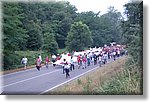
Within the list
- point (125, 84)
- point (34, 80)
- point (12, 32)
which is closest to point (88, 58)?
point (125, 84)

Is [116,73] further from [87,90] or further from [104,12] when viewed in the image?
[104,12]

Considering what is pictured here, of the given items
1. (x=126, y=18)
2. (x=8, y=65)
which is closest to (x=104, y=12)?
(x=126, y=18)

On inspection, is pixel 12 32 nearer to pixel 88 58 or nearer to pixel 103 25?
pixel 88 58

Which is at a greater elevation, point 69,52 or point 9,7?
point 9,7

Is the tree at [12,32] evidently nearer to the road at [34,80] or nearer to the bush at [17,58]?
the bush at [17,58]

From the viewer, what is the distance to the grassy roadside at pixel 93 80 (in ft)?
13.0

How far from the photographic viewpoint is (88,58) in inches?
165

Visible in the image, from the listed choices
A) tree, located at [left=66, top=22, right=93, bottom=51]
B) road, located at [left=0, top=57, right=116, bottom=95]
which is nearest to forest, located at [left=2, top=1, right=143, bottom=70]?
tree, located at [left=66, top=22, right=93, bottom=51]

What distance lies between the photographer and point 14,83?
4.02 meters

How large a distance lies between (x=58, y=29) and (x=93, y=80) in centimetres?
70

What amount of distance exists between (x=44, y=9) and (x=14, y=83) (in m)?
0.90

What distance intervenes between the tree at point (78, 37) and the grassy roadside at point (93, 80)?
0.33 metres

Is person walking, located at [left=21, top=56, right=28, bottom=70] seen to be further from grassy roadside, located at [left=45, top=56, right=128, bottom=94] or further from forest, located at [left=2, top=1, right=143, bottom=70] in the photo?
grassy roadside, located at [left=45, top=56, right=128, bottom=94]

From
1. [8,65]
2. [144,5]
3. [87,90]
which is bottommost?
[87,90]
